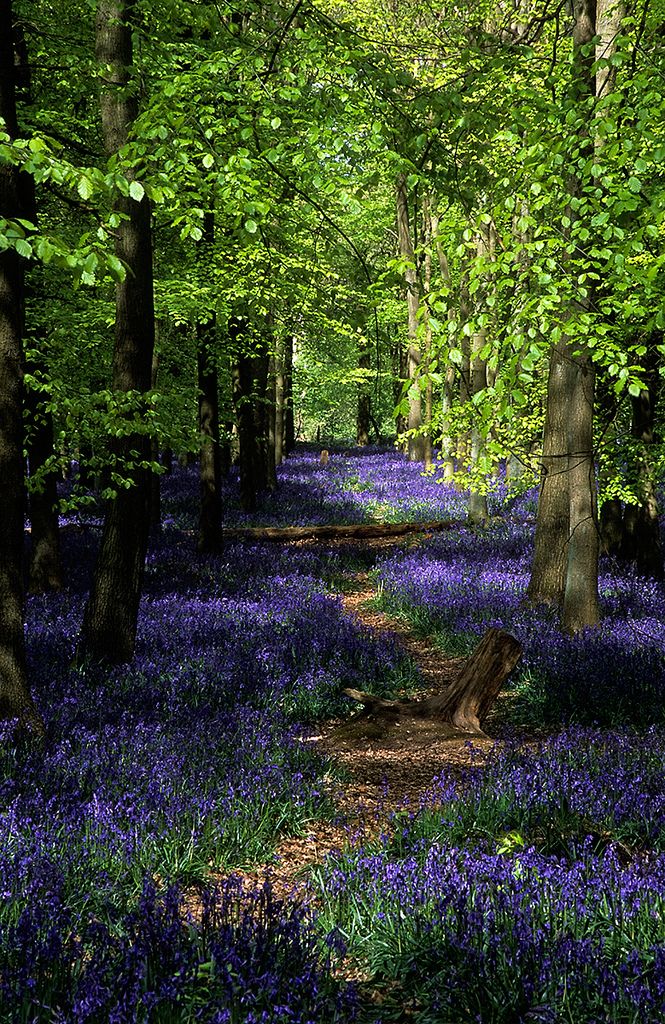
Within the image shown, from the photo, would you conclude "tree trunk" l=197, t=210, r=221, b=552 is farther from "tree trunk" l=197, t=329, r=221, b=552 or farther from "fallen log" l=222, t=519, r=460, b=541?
"fallen log" l=222, t=519, r=460, b=541

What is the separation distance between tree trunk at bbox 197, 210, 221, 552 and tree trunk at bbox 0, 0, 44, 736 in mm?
8340

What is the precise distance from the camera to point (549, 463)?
10508mm

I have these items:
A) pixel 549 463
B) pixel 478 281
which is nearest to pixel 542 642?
pixel 549 463

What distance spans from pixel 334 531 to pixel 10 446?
13.6 m

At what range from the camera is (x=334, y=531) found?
18.5 metres

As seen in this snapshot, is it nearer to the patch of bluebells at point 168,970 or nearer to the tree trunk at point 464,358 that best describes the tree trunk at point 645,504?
the tree trunk at point 464,358

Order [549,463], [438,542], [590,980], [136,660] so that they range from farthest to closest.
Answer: [438,542] < [549,463] < [136,660] < [590,980]

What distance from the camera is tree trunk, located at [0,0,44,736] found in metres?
5.04

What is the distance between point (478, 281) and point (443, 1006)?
3639 mm

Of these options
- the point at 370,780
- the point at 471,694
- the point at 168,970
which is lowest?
the point at 370,780

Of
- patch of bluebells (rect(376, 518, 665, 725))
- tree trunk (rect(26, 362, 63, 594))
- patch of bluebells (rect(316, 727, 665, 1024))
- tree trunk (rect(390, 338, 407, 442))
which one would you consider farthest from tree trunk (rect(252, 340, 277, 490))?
patch of bluebells (rect(316, 727, 665, 1024))

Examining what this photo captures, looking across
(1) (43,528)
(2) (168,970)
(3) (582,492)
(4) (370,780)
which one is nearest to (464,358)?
(3) (582,492)

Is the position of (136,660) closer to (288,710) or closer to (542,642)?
(288,710)

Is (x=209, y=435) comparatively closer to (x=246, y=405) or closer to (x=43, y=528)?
(x=43, y=528)
